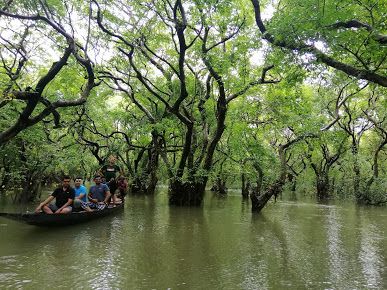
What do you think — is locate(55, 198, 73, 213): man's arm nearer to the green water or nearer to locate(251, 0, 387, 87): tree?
the green water

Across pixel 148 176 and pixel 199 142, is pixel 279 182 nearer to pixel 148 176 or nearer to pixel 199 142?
pixel 199 142

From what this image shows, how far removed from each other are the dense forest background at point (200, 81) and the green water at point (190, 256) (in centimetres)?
330

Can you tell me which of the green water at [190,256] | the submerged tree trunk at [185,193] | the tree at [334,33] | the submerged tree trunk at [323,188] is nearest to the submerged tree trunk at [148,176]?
the submerged tree trunk at [185,193]

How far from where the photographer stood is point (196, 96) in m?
17.6

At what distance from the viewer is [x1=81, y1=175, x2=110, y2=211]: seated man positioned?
1299 centimetres

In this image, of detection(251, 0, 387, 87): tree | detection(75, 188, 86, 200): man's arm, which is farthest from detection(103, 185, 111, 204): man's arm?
detection(251, 0, 387, 87): tree

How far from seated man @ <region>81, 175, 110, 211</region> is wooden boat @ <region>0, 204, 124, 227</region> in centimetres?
42

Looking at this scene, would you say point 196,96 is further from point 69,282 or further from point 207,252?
point 69,282

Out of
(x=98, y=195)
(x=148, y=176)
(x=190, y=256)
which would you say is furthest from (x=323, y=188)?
(x=190, y=256)

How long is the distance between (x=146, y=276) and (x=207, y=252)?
2.36 m

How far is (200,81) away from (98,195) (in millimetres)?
7810

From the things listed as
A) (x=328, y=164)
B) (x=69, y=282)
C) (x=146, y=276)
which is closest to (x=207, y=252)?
(x=146, y=276)

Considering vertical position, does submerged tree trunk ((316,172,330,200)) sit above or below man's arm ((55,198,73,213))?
above

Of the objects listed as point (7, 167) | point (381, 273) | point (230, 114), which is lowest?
point (381, 273)
